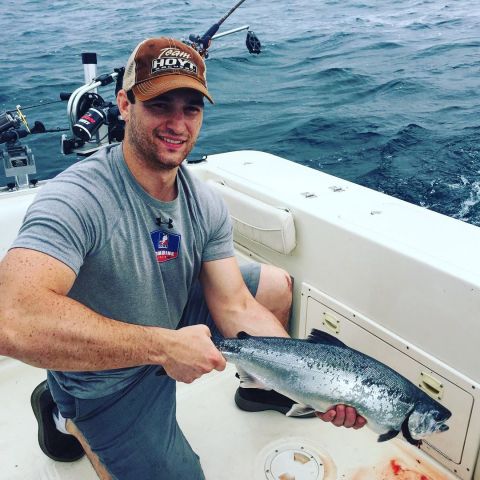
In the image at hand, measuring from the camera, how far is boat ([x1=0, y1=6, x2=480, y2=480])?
232 centimetres

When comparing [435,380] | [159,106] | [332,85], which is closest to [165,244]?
[159,106]

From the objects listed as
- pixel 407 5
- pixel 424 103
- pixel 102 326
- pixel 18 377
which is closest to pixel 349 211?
pixel 102 326

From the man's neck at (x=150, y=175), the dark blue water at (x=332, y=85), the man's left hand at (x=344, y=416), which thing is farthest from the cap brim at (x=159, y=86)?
the dark blue water at (x=332, y=85)

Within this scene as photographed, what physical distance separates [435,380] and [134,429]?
4.33ft

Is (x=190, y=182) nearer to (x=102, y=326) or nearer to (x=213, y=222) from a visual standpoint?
(x=213, y=222)

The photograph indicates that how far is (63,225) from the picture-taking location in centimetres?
184

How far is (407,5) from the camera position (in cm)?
2245

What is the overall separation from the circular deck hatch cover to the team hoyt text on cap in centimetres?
172

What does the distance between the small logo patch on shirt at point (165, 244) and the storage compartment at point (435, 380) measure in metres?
0.97

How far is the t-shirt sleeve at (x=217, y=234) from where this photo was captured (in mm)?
2512

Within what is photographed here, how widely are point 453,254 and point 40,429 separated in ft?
6.86

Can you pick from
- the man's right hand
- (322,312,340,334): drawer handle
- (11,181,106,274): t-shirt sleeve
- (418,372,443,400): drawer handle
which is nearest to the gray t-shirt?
(11,181,106,274): t-shirt sleeve

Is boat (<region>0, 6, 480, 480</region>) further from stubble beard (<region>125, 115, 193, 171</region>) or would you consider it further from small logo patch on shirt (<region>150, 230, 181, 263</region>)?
stubble beard (<region>125, 115, 193, 171</region>)

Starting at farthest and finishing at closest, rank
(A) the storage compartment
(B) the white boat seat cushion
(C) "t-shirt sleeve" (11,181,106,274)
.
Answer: (B) the white boat seat cushion
(A) the storage compartment
(C) "t-shirt sleeve" (11,181,106,274)
